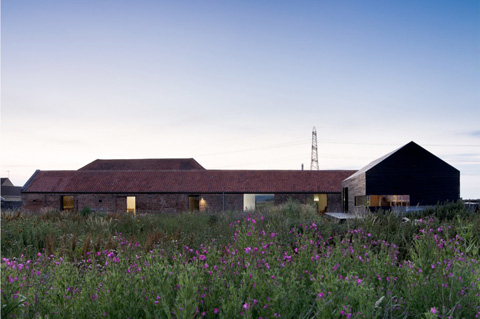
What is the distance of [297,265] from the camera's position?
460 cm

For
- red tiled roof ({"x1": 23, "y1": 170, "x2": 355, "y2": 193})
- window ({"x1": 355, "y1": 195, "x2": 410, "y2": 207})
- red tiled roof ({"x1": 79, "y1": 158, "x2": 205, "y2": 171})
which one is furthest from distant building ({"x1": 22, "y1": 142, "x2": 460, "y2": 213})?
red tiled roof ({"x1": 79, "y1": 158, "x2": 205, "y2": 171})

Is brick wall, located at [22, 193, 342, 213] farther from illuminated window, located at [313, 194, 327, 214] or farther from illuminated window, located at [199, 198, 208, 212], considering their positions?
illuminated window, located at [313, 194, 327, 214]

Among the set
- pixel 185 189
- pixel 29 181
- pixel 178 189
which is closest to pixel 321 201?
pixel 185 189

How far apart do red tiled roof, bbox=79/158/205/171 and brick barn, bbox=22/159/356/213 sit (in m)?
7.35

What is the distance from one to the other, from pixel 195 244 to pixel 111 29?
7544mm

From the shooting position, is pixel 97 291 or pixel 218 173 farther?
pixel 218 173

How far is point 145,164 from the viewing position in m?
42.9

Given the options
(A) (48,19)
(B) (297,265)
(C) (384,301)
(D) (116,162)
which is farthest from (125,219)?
(D) (116,162)

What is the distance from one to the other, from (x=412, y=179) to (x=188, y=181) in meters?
17.9

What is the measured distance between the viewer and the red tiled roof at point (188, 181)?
32.3 meters

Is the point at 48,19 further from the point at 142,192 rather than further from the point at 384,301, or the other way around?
the point at 142,192

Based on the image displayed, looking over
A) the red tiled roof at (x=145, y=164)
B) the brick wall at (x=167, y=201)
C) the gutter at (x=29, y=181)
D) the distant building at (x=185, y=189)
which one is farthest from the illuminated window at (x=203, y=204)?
the gutter at (x=29, y=181)

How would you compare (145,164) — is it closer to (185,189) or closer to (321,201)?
(185,189)

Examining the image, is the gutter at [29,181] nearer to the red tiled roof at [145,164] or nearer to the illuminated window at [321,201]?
the red tiled roof at [145,164]
